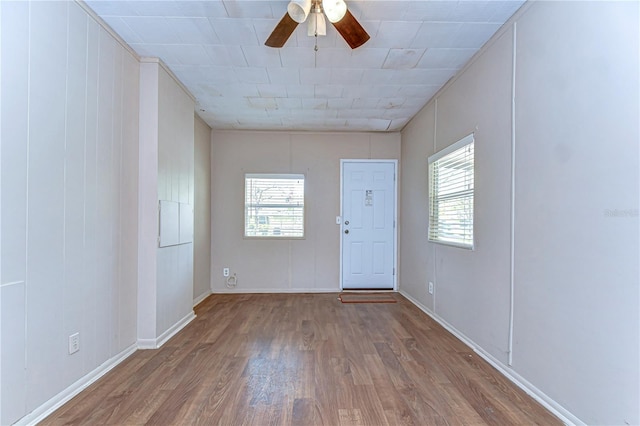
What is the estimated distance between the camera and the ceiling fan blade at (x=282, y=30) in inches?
81.4

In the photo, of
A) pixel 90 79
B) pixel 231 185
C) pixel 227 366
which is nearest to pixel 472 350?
pixel 227 366

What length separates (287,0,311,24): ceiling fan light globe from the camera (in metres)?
1.90

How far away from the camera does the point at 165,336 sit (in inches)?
122

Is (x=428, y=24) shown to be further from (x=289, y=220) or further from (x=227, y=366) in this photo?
(x=289, y=220)

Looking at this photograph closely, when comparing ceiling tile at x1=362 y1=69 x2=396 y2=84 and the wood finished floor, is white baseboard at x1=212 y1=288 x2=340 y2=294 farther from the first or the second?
ceiling tile at x1=362 y1=69 x2=396 y2=84

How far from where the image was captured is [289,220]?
526 cm

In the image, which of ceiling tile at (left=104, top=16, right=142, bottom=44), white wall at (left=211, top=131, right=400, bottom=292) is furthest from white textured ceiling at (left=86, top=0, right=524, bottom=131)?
white wall at (left=211, top=131, right=400, bottom=292)

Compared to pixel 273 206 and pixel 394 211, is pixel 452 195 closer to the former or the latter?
pixel 394 211

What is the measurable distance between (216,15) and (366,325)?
3.16 m

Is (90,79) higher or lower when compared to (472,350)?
higher

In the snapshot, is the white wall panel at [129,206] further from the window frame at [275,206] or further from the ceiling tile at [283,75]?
the window frame at [275,206]

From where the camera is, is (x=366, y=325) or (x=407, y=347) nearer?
(x=407, y=347)

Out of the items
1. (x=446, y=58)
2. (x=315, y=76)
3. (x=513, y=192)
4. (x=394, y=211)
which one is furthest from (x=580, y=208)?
(x=394, y=211)

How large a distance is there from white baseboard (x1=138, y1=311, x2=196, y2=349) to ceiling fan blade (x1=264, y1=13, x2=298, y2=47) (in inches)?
105
